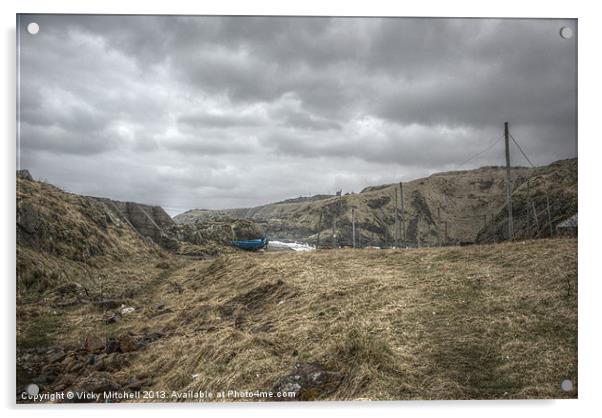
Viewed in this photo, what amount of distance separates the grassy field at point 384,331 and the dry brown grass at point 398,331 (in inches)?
0.7

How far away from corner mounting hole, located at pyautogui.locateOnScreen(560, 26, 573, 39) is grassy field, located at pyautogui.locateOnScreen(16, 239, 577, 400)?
3404 mm

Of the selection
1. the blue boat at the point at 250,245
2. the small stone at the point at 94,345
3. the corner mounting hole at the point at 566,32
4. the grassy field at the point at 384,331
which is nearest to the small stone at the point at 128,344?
the grassy field at the point at 384,331

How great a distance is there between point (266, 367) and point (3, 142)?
16.9 feet

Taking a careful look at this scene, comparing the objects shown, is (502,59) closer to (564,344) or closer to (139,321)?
(564,344)

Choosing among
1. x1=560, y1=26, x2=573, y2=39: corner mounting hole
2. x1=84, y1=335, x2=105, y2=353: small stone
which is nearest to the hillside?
x1=560, y1=26, x2=573, y2=39: corner mounting hole

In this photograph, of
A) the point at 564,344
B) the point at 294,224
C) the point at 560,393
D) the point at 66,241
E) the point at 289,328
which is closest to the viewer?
the point at 560,393

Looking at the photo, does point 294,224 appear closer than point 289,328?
No

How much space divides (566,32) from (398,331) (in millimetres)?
5472

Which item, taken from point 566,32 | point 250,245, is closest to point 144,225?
point 250,245

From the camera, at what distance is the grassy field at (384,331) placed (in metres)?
5.07

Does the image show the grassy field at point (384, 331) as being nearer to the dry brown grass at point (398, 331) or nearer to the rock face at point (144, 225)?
the dry brown grass at point (398, 331)

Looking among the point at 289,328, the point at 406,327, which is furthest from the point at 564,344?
the point at 289,328

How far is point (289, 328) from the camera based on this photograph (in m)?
6.71

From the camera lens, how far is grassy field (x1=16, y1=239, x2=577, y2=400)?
16.6ft
